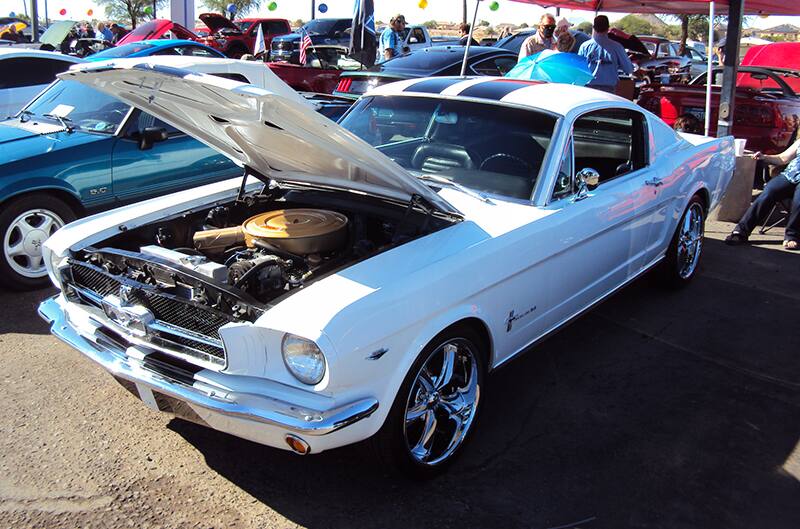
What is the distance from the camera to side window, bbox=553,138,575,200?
12.2 ft

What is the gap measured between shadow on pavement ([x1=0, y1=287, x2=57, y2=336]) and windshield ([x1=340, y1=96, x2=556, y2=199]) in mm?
2517

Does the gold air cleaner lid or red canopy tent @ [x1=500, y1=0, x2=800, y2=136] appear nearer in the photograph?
the gold air cleaner lid

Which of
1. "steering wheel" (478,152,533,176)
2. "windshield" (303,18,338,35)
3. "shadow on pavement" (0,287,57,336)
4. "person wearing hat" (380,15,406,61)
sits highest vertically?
"windshield" (303,18,338,35)

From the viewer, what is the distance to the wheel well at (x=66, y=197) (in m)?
5.08

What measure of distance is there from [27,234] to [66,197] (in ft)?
1.36

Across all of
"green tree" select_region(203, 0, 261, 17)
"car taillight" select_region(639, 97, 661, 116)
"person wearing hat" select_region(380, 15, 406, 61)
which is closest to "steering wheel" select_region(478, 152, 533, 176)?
"car taillight" select_region(639, 97, 661, 116)

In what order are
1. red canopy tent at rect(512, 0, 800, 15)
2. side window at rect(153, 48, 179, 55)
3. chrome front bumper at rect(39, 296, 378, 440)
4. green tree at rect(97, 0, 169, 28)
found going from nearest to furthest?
chrome front bumper at rect(39, 296, 378, 440), side window at rect(153, 48, 179, 55), red canopy tent at rect(512, 0, 800, 15), green tree at rect(97, 0, 169, 28)

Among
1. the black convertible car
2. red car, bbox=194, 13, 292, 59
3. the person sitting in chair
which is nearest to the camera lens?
the person sitting in chair

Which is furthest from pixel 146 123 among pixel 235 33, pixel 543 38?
pixel 235 33

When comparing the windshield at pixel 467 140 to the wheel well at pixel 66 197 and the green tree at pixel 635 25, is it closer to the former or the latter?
the wheel well at pixel 66 197

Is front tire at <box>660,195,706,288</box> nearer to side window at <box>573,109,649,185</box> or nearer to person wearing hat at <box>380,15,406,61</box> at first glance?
side window at <box>573,109,649,185</box>

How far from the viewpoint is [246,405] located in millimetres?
2531

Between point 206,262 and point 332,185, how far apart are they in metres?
0.97

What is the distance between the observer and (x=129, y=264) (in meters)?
3.15
